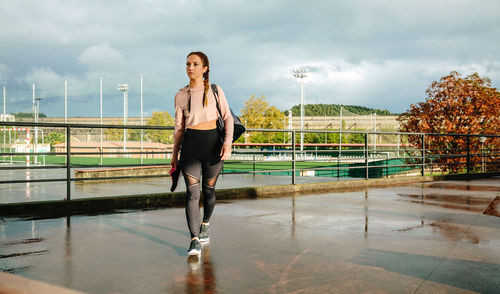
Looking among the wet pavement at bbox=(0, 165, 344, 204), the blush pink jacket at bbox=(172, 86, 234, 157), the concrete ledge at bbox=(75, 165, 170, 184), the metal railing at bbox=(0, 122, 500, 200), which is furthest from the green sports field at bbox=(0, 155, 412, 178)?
the blush pink jacket at bbox=(172, 86, 234, 157)

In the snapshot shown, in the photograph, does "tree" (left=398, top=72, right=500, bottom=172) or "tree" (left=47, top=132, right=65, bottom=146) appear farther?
"tree" (left=47, top=132, right=65, bottom=146)

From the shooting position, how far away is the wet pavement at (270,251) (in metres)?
2.81

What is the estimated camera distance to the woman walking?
369 centimetres

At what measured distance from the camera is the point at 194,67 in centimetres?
371

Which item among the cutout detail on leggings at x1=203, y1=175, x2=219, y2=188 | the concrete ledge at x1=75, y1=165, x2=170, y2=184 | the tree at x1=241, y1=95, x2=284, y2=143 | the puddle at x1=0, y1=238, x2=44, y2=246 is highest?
the tree at x1=241, y1=95, x2=284, y2=143

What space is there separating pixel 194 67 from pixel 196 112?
0.38m

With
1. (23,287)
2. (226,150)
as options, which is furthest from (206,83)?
(23,287)

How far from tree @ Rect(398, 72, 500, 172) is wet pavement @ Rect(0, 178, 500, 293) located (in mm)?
13537

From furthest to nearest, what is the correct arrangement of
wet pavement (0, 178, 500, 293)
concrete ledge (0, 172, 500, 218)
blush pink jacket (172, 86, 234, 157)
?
concrete ledge (0, 172, 500, 218)
blush pink jacket (172, 86, 234, 157)
wet pavement (0, 178, 500, 293)

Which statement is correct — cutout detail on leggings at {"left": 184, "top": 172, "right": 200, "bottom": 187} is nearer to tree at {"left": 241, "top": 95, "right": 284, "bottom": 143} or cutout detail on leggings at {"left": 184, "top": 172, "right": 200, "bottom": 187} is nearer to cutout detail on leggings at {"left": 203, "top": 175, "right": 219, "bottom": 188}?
cutout detail on leggings at {"left": 203, "top": 175, "right": 219, "bottom": 188}

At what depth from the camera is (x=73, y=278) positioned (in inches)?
114

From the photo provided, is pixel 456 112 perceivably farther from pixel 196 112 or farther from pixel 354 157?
pixel 196 112

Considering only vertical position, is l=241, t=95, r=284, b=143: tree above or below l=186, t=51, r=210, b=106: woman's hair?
above

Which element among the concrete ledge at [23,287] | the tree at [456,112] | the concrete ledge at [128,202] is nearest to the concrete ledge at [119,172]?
the concrete ledge at [128,202]
